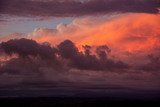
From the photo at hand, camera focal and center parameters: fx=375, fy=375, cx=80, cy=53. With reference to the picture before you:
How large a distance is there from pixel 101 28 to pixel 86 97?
165cm

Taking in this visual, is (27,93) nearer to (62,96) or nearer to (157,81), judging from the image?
(62,96)

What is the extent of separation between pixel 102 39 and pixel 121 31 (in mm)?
500

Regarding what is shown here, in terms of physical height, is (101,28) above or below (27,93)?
above

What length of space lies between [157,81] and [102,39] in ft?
5.24

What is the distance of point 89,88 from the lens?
8.54 metres

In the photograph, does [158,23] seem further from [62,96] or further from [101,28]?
[62,96]

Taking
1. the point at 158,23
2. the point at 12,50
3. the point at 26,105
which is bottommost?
the point at 26,105

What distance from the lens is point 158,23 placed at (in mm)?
8742

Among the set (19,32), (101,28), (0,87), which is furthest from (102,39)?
(0,87)

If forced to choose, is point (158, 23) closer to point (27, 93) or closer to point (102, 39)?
point (102, 39)

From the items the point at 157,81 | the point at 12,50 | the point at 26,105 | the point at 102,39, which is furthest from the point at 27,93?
the point at 157,81

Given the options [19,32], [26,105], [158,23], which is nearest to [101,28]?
[158,23]

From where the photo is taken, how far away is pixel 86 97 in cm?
862

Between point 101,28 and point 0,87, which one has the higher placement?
point 101,28
